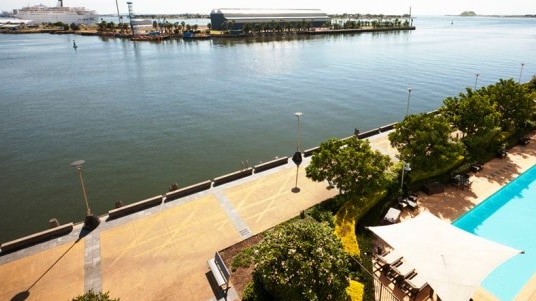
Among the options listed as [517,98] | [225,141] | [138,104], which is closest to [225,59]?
[138,104]

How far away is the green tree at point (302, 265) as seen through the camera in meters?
13.4

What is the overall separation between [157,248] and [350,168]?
1372 centimetres

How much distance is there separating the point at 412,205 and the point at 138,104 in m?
50.2

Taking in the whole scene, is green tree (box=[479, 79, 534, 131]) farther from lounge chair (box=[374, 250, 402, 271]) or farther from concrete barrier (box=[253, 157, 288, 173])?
lounge chair (box=[374, 250, 402, 271])

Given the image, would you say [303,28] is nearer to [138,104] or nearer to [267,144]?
[138,104]

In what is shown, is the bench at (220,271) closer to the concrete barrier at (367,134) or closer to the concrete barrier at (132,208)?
the concrete barrier at (132,208)

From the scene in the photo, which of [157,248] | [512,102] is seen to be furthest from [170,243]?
[512,102]

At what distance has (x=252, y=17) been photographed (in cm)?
17775

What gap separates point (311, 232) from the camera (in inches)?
580

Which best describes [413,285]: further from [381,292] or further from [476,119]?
[476,119]

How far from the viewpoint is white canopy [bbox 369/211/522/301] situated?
1434cm

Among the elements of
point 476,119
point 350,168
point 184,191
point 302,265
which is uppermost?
point 476,119

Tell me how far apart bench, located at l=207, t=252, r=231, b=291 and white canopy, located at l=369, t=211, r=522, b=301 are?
342 inches

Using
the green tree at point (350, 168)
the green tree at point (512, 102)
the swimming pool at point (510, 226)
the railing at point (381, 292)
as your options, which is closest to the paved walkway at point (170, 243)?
the swimming pool at point (510, 226)
